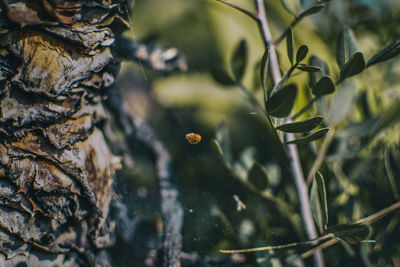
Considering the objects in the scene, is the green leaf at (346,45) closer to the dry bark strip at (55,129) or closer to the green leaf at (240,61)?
the green leaf at (240,61)

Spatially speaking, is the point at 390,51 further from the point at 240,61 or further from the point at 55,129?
the point at 55,129

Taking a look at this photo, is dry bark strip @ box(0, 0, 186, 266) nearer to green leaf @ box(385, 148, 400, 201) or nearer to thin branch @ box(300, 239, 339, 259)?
thin branch @ box(300, 239, 339, 259)

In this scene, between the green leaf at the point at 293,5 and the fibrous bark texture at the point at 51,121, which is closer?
the fibrous bark texture at the point at 51,121

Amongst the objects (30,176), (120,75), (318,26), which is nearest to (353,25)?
(318,26)

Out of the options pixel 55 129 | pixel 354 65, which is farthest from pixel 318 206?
pixel 55 129

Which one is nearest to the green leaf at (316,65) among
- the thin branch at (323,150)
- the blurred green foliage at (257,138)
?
the blurred green foliage at (257,138)

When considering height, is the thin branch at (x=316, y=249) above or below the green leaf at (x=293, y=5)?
below

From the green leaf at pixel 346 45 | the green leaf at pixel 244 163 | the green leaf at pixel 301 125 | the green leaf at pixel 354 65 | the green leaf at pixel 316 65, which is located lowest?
the green leaf at pixel 301 125
